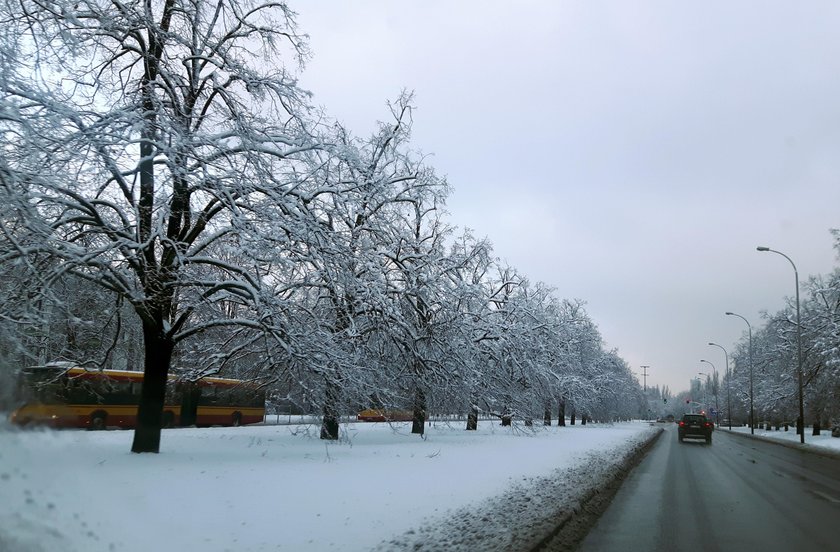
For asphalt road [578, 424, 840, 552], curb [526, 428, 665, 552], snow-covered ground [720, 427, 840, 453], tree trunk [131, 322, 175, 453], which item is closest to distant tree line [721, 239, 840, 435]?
snow-covered ground [720, 427, 840, 453]

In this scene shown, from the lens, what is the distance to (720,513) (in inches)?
423

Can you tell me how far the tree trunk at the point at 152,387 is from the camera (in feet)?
45.5

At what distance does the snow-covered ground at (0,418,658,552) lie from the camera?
3730 millimetres

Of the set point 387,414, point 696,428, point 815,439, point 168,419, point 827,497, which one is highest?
point 387,414

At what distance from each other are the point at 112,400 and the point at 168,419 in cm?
783

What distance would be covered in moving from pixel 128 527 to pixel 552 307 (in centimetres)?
4343

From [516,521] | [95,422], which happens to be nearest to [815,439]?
[516,521]

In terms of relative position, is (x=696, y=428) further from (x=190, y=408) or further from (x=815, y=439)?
(x=190, y=408)

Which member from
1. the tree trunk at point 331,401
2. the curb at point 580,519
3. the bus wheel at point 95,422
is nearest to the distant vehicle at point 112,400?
the bus wheel at point 95,422

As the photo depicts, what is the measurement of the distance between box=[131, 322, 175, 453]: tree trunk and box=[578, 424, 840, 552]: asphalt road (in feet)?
31.8

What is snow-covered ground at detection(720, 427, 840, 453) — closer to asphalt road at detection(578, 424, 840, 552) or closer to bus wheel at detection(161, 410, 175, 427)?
asphalt road at detection(578, 424, 840, 552)

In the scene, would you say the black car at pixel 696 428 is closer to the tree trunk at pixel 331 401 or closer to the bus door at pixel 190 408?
the bus door at pixel 190 408

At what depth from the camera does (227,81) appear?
13703 millimetres

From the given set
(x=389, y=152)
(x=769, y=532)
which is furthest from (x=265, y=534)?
(x=389, y=152)
